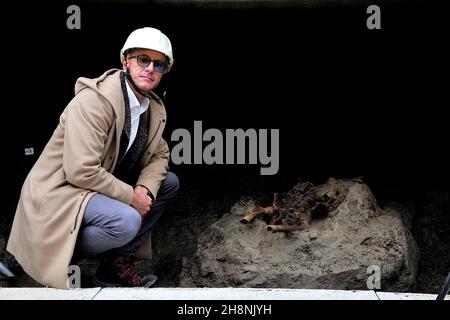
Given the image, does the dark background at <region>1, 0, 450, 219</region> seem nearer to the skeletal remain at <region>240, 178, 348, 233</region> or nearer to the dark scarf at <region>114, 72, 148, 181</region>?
the skeletal remain at <region>240, 178, 348, 233</region>

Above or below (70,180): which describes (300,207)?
below

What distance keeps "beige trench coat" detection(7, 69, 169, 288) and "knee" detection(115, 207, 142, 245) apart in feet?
0.33

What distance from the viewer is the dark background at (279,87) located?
4473 mm

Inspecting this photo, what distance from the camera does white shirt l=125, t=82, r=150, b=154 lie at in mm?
3240

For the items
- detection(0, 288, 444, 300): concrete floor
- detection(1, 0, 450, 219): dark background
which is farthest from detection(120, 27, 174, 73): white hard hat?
detection(0, 288, 444, 300): concrete floor

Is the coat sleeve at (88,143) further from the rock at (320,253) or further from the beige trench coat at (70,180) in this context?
the rock at (320,253)

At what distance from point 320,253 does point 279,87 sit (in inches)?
73.8

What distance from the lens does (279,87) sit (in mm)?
5039

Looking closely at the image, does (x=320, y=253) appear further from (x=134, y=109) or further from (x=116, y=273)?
(x=134, y=109)

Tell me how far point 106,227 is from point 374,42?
2.61m

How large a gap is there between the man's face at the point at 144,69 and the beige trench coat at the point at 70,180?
0.11 m

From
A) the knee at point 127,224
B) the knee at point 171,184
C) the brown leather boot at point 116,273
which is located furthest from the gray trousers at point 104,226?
the knee at point 171,184

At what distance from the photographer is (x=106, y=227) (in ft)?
10.1

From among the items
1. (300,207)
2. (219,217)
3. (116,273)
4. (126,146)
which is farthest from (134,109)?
(219,217)
